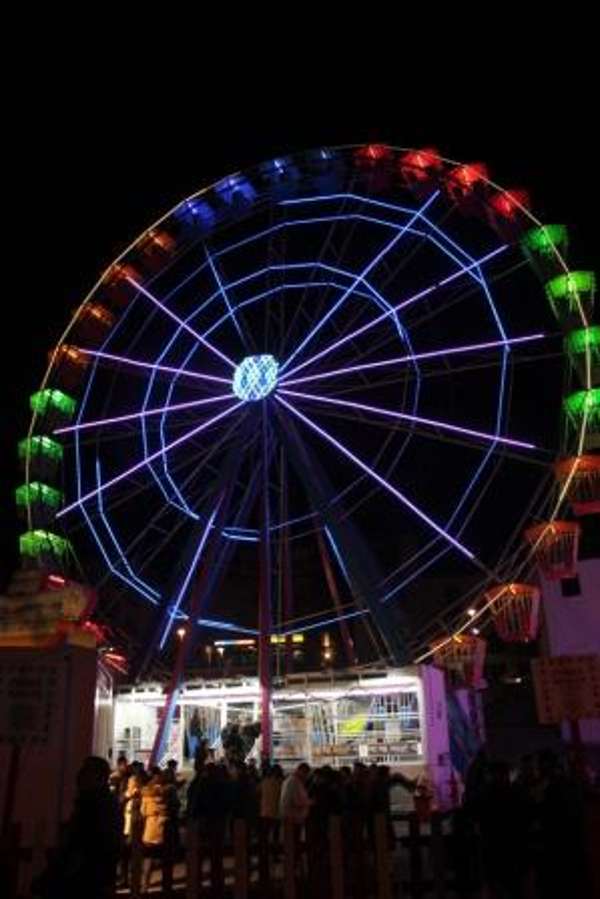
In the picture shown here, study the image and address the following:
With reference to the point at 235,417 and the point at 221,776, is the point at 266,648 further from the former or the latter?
the point at 221,776

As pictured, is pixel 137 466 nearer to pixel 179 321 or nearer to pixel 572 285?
pixel 179 321

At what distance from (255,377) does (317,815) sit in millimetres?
11927

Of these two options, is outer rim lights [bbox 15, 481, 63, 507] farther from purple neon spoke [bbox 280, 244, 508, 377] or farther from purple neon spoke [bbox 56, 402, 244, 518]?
purple neon spoke [bbox 280, 244, 508, 377]

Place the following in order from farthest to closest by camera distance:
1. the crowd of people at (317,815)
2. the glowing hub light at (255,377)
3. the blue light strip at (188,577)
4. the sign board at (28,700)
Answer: the blue light strip at (188,577) < the glowing hub light at (255,377) < the sign board at (28,700) < the crowd of people at (317,815)

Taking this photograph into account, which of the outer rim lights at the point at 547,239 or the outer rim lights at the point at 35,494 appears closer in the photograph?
the outer rim lights at the point at 547,239

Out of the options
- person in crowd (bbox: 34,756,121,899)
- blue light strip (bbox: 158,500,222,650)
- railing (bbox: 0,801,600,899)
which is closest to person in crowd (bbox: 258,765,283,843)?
railing (bbox: 0,801,600,899)

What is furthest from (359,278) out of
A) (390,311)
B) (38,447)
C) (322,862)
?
(322,862)

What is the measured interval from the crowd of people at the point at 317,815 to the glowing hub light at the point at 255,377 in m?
8.83

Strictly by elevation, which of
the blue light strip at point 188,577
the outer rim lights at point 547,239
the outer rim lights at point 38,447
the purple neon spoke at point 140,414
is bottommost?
the blue light strip at point 188,577

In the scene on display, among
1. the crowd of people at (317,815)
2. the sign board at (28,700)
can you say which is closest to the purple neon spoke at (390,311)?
the crowd of people at (317,815)

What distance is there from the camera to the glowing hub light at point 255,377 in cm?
2028

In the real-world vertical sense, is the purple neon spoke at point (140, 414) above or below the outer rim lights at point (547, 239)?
below

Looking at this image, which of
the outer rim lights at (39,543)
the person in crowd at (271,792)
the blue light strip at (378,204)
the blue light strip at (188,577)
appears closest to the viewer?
the person in crowd at (271,792)

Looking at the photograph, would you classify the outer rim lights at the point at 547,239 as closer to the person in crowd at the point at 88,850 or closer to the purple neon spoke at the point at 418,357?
the purple neon spoke at the point at 418,357
